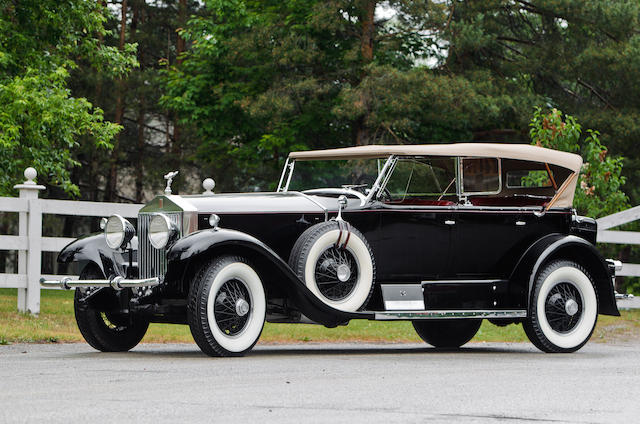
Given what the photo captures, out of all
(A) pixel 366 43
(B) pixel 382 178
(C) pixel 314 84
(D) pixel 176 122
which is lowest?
(B) pixel 382 178

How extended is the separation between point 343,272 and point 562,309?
8.01ft

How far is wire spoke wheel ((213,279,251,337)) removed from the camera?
335 inches

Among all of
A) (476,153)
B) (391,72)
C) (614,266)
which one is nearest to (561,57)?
(391,72)

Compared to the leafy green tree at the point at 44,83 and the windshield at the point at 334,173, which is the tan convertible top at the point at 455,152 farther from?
the leafy green tree at the point at 44,83

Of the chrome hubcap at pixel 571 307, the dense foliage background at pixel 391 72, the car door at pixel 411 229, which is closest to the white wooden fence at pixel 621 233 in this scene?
the chrome hubcap at pixel 571 307

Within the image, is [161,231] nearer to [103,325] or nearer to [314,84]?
[103,325]

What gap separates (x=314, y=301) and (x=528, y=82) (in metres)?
19.4

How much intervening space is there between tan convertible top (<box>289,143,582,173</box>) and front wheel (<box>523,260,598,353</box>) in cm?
119

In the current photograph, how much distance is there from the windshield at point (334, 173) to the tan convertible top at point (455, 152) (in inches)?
2.6

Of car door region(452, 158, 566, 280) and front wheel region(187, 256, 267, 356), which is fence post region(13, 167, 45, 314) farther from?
car door region(452, 158, 566, 280)

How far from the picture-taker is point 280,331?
1220cm

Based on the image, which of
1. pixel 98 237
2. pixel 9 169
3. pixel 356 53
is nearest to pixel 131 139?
pixel 356 53

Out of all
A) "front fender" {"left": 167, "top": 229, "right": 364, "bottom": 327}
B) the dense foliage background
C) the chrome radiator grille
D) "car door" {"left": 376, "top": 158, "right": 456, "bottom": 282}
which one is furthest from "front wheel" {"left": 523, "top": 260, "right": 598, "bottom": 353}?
the dense foliage background

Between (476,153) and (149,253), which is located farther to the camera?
(476,153)
